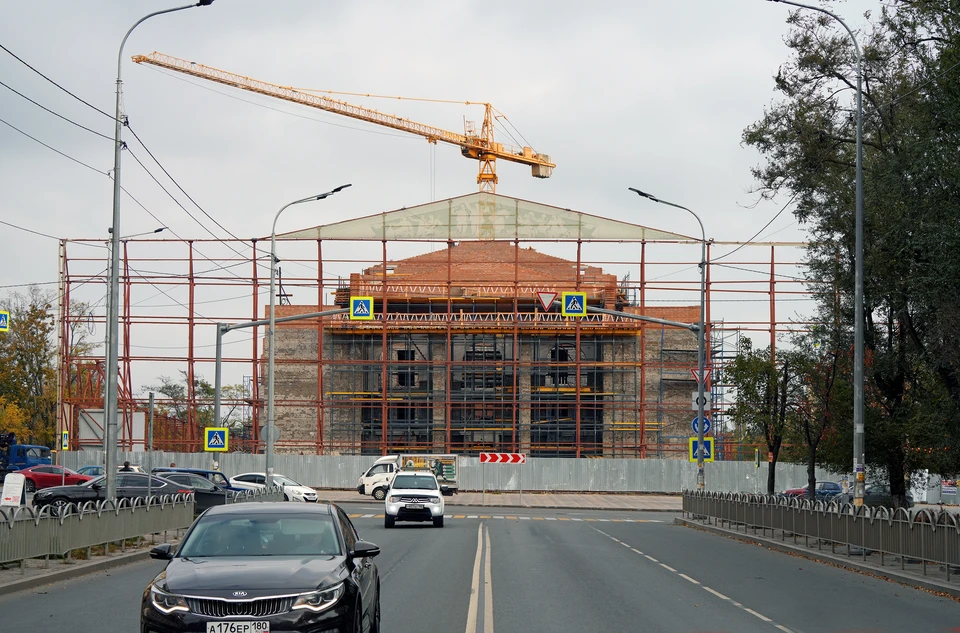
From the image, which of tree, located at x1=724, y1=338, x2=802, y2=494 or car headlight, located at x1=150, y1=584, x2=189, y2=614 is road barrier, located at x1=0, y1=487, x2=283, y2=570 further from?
tree, located at x1=724, y1=338, x2=802, y2=494

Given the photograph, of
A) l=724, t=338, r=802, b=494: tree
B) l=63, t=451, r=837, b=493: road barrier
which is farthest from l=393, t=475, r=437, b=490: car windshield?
l=63, t=451, r=837, b=493: road barrier

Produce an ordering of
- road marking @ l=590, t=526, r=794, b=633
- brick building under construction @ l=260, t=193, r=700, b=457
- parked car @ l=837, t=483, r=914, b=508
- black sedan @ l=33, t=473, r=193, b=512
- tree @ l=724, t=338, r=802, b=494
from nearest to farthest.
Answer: road marking @ l=590, t=526, r=794, b=633 → black sedan @ l=33, t=473, r=193, b=512 → parked car @ l=837, t=483, r=914, b=508 → tree @ l=724, t=338, r=802, b=494 → brick building under construction @ l=260, t=193, r=700, b=457

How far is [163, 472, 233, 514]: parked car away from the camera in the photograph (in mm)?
34062

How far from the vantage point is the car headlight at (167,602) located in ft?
28.0

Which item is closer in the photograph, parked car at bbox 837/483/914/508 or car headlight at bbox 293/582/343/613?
car headlight at bbox 293/582/343/613

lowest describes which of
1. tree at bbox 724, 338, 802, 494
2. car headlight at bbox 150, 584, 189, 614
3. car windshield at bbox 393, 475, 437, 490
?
car windshield at bbox 393, 475, 437, 490

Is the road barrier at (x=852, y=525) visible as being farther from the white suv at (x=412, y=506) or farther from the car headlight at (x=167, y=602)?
the car headlight at (x=167, y=602)

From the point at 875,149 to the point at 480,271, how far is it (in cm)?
4126

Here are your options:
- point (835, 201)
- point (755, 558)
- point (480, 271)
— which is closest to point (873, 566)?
point (755, 558)

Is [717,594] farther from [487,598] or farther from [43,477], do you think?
[43,477]

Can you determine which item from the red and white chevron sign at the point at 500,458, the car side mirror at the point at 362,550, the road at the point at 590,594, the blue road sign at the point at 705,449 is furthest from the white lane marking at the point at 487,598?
the red and white chevron sign at the point at 500,458

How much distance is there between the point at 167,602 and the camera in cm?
862

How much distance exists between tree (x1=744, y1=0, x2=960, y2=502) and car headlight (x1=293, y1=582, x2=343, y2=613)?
15.1 metres

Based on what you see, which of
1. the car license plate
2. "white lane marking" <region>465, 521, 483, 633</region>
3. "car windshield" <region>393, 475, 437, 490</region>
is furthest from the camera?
"car windshield" <region>393, 475, 437, 490</region>
